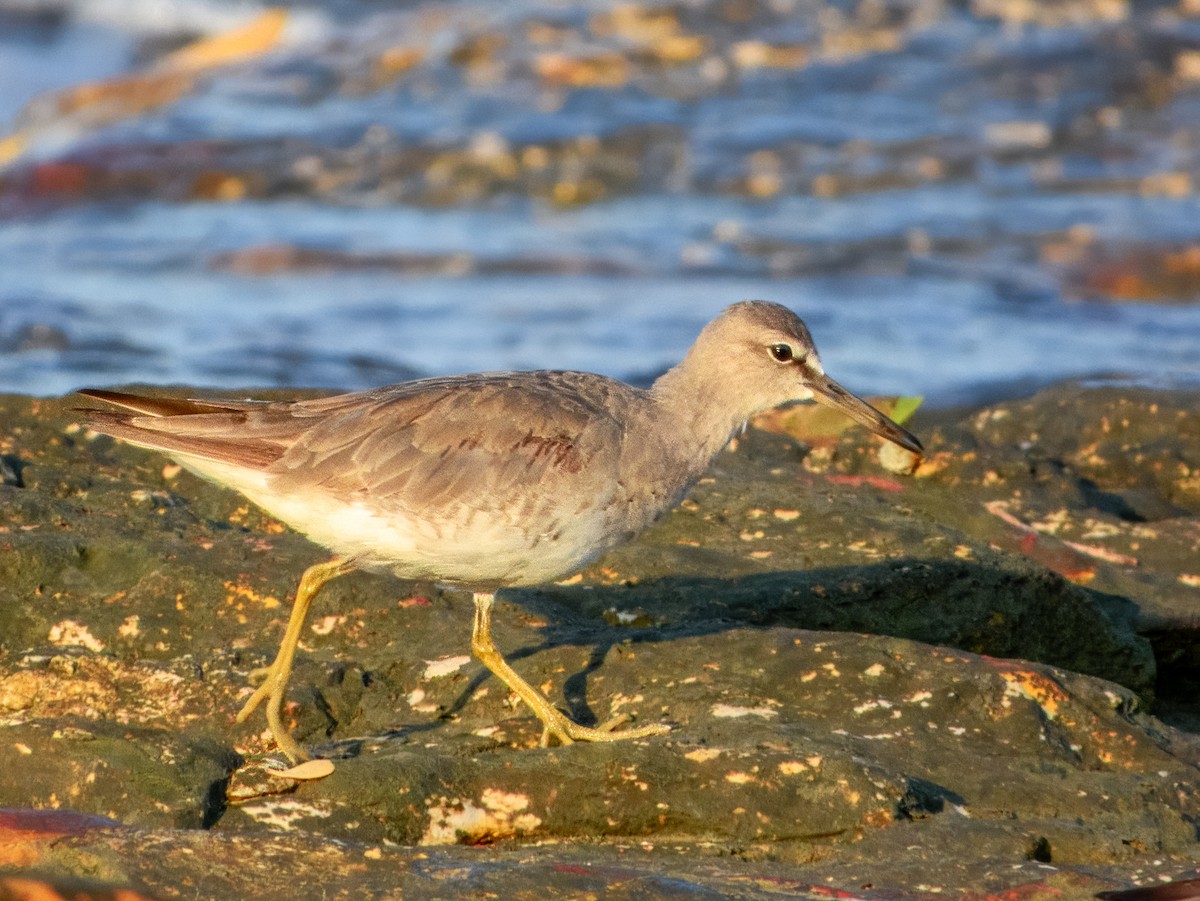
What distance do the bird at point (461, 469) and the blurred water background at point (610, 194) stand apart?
13.9ft

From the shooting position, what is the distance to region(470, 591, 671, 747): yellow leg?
15.6 feet

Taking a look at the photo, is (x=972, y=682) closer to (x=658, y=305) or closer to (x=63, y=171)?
(x=658, y=305)

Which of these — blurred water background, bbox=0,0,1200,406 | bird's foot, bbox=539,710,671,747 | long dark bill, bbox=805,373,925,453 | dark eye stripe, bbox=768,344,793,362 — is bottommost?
bird's foot, bbox=539,710,671,747

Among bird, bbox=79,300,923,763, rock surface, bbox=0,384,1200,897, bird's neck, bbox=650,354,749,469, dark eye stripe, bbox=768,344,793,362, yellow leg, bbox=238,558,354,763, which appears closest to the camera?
rock surface, bbox=0,384,1200,897

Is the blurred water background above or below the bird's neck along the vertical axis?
above

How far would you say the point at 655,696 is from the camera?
512cm

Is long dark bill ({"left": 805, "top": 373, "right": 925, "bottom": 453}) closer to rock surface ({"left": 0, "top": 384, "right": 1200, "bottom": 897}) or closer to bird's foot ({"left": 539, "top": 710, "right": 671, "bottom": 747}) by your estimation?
rock surface ({"left": 0, "top": 384, "right": 1200, "bottom": 897})

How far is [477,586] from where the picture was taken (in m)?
5.20

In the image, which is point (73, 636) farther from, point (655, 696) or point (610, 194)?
point (610, 194)

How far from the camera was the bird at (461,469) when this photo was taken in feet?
16.4

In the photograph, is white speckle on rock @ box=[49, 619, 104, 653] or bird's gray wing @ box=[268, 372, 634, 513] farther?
white speckle on rock @ box=[49, 619, 104, 653]

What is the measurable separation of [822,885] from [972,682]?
4.46 ft

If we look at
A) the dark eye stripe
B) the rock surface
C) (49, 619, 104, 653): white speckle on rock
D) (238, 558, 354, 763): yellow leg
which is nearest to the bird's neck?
the dark eye stripe

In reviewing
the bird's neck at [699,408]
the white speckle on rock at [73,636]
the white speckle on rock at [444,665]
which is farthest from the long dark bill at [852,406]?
the white speckle on rock at [73,636]
